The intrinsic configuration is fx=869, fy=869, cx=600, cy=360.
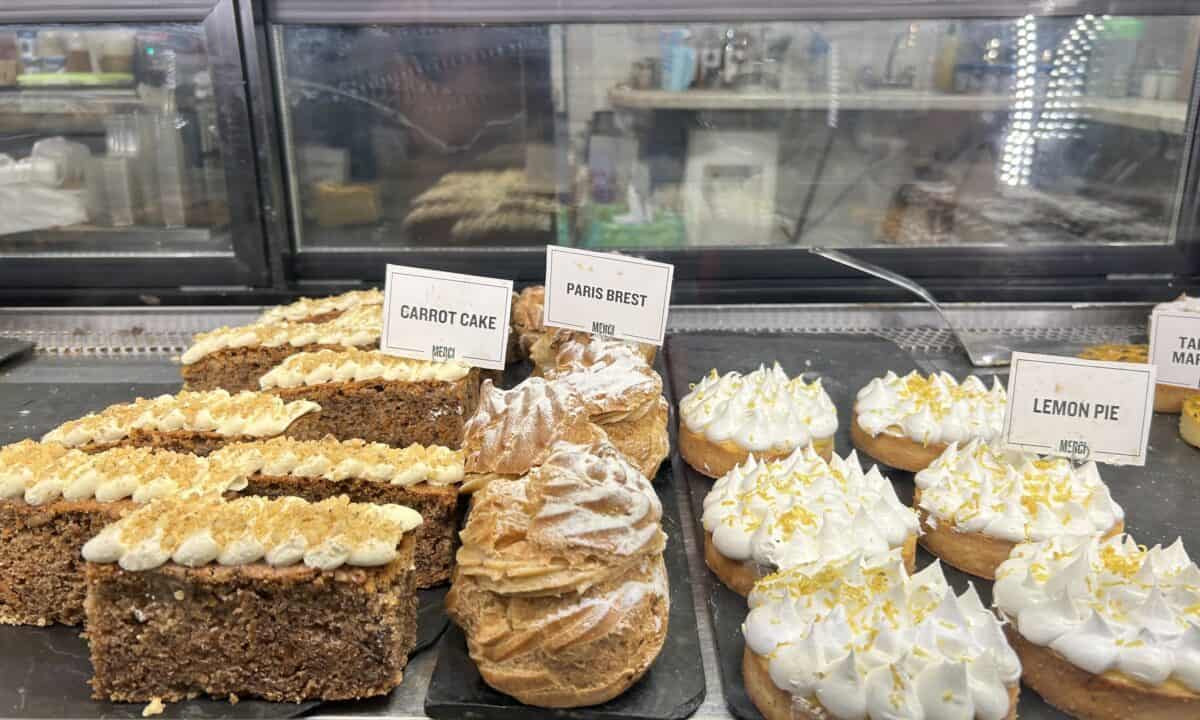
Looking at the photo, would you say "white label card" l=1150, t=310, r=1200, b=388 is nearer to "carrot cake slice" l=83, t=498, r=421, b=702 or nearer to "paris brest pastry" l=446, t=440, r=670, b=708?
"paris brest pastry" l=446, t=440, r=670, b=708

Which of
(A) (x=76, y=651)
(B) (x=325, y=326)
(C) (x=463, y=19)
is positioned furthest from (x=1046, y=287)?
(A) (x=76, y=651)

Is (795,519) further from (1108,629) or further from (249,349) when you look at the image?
(249,349)

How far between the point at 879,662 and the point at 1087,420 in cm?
118

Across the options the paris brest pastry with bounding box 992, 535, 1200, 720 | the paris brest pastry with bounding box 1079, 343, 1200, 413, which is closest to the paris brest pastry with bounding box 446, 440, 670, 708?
the paris brest pastry with bounding box 992, 535, 1200, 720

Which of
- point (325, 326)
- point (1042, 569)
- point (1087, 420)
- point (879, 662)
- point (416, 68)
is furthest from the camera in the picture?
point (416, 68)

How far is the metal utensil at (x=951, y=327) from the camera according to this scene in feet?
12.2

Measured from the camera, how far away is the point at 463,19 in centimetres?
364

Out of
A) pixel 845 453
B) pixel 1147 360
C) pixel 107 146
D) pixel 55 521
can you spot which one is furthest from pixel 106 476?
pixel 1147 360

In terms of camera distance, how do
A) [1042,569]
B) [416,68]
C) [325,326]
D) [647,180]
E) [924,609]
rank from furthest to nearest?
[647,180] → [416,68] → [325,326] → [1042,569] → [924,609]

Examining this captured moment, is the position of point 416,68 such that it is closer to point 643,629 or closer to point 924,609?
point 643,629

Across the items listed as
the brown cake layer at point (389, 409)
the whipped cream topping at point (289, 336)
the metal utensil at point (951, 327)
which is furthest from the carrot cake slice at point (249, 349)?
the metal utensil at point (951, 327)

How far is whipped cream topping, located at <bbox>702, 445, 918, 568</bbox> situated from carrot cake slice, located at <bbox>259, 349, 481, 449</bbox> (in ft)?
3.16

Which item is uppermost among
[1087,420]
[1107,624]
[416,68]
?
[416,68]

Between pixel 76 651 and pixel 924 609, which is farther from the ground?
pixel 924 609
